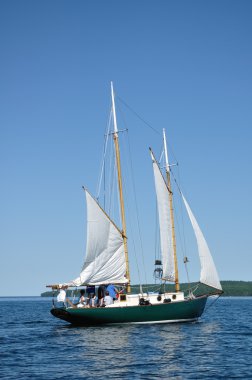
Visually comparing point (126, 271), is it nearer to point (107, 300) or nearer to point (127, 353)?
point (107, 300)

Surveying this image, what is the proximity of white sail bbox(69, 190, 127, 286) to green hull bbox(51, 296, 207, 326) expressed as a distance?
326cm

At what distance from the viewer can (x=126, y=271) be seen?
183 feet

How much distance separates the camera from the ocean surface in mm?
28438

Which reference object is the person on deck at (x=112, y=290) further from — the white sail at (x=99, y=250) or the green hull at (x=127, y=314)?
the green hull at (x=127, y=314)

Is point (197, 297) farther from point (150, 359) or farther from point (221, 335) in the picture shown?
point (150, 359)

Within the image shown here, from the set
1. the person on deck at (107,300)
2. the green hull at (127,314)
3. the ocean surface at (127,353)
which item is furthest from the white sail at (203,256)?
the person on deck at (107,300)

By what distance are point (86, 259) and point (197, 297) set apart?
438 inches

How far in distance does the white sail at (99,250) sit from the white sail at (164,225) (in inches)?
176

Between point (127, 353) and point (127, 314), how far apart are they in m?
16.8

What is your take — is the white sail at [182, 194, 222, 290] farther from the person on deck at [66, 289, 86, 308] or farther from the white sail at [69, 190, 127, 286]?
the person on deck at [66, 289, 86, 308]

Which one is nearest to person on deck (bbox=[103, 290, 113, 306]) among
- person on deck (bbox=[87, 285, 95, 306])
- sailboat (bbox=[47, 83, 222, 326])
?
sailboat (bbox=[47, 83, 222, 326])

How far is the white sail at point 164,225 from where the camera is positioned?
5662cm

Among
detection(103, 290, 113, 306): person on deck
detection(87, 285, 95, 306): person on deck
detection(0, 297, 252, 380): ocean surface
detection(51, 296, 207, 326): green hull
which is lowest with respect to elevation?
detection(0, 297, 252, 380): ocean surface

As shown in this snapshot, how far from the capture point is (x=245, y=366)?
101ft
